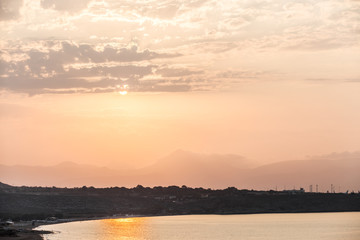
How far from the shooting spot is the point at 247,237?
182500 millimetres

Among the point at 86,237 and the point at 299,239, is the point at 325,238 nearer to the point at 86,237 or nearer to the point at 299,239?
the point at 299,239

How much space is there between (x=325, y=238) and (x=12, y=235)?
86.8 m

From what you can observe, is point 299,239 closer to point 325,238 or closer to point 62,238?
point 325,238

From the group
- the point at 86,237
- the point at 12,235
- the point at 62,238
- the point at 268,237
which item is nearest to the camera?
the point at 12,235

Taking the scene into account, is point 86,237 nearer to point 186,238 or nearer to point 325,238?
point 186,238

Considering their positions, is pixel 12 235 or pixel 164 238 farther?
pixel 164 238

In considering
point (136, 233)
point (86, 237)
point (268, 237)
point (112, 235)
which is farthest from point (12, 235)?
point (268, 237)

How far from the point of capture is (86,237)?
171875 millimetres

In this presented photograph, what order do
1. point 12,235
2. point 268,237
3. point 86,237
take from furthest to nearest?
point 268,237, point 86,237, point 12,235

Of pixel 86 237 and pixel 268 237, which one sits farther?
pixel 268 237

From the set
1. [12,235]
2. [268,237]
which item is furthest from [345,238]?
[12,235]

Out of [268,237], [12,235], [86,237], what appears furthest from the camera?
[268,237]

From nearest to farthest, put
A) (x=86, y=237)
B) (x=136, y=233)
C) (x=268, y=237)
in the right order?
(x=86, y=237) < (x=268, y=237) < (x=136, y=233)

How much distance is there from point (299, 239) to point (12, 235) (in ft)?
260
